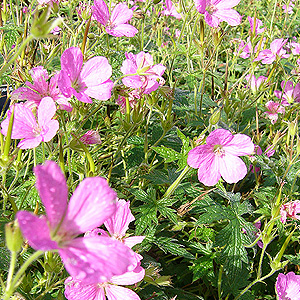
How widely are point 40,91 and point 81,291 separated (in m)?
0.49

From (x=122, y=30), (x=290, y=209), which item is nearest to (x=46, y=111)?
(x=122, y=30)

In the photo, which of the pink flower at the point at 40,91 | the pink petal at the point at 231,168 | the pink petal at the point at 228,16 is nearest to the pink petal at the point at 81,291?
the pink flower at the point at 40,91

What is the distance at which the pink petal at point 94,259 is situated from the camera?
40 centimetres

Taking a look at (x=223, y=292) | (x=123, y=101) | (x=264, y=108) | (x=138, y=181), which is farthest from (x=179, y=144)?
(x=264, y=108)

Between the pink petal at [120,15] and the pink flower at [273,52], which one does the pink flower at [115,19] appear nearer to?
the pink petal at [120,15]

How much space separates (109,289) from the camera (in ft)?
2.57

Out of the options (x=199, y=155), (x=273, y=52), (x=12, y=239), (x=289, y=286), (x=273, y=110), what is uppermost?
(x=12, y=239)

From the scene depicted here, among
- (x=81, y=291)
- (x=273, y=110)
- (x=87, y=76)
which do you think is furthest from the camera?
(x=273, y=110)

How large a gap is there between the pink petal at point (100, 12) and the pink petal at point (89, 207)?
37.6 inches

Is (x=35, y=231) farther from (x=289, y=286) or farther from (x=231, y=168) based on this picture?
(x=289, y=286)

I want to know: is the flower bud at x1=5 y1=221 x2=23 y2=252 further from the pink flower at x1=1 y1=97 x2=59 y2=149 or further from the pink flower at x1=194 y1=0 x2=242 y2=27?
the pink flower at x1=194 y1=0 x2=242 y2=27

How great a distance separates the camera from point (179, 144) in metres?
1.46

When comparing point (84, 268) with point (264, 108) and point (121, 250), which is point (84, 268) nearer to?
point (121, 250)

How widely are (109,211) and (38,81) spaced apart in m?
0.56
